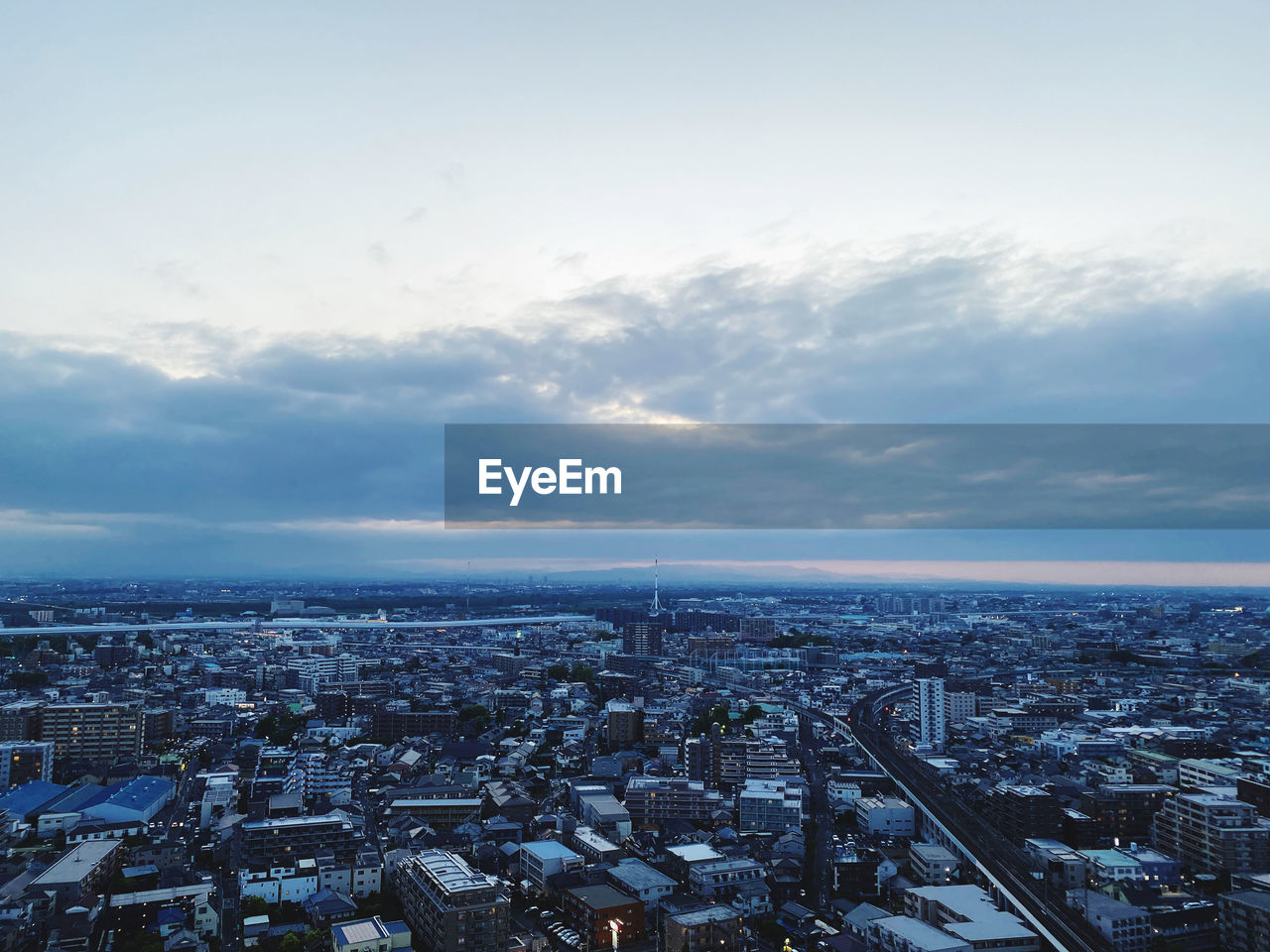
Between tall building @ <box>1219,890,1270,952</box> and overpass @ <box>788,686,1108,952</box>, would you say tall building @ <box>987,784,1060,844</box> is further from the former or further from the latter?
tall building @ <box>1219,890,1270,952</box>

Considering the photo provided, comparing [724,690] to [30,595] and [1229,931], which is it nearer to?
[1229,931]

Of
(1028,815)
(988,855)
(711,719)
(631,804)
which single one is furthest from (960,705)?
(631,804)

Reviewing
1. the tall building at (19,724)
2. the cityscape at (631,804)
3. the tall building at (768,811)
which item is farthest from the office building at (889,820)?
A: the tall building at (19,724)

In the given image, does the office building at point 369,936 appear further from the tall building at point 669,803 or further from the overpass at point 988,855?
the overpass at point 988,855

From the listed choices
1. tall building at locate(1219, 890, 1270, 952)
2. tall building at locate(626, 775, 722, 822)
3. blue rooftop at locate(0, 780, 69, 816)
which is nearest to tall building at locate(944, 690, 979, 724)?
tall building at locate(626, 775, 722, 822)

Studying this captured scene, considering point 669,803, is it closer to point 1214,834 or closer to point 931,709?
point 1214,834
